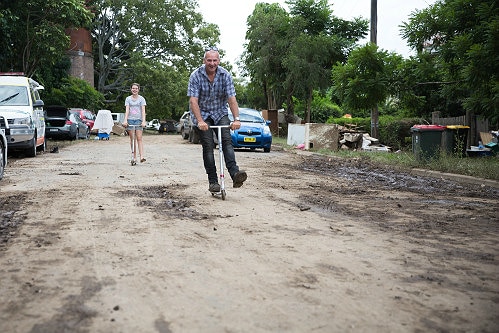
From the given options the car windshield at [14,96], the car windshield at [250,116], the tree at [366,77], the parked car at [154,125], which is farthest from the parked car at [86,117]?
the parked car at [154,125]

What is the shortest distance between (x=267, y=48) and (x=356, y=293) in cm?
3843

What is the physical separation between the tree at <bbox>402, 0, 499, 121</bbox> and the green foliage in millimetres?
27003

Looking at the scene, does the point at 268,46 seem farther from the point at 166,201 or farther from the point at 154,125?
the point at 154,125

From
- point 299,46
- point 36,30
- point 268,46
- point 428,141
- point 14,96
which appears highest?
point 268,46

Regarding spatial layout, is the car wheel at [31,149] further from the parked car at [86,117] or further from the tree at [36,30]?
the parked car at [86,117]

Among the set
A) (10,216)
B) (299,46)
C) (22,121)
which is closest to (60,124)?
(22,121)

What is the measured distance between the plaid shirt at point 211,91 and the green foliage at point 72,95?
32.6 meters

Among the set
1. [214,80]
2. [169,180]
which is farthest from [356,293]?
[169,180]

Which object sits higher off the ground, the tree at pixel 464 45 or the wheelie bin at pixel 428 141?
the tree at pixel 464 45

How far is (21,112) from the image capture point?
55.4ft

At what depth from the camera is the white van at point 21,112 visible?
54.4 ft

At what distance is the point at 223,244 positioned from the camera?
5.42m

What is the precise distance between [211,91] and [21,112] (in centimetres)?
984

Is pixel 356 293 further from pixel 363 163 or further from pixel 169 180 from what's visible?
pixel 363 163
